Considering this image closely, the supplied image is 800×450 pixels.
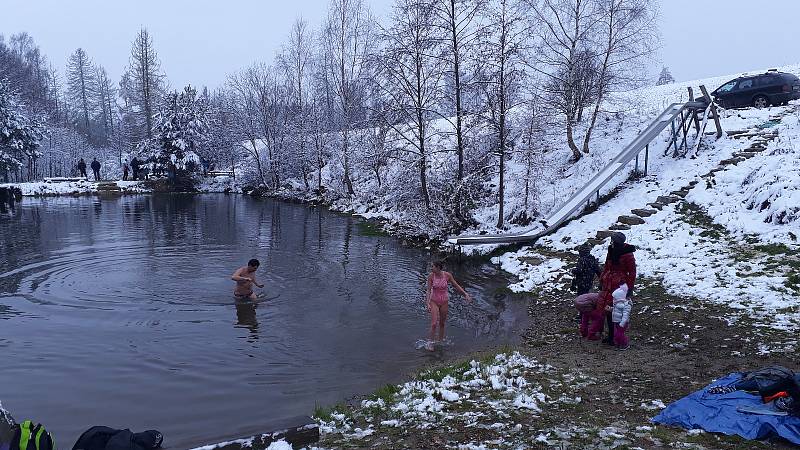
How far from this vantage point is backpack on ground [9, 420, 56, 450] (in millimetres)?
5184

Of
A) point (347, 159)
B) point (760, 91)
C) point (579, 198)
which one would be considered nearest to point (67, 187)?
point (347, 159)

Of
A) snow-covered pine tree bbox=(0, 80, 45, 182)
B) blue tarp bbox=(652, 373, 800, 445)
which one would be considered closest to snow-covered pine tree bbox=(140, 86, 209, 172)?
snow-covered pine tree bbox=(0, 80, 45, 182)

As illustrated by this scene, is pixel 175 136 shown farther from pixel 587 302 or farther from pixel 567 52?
pixel 587 302

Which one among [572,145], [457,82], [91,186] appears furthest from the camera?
[91,186]

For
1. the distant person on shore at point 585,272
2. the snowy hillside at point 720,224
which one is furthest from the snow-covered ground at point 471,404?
the snowy hillside at point 720,224

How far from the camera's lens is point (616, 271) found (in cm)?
915

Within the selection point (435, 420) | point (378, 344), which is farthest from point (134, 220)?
point (435, 420)

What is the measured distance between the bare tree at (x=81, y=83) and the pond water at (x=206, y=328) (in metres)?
74.6

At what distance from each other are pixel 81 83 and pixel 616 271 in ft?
317

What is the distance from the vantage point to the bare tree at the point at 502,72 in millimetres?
19172

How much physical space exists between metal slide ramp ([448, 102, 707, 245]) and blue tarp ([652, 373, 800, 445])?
1180cm

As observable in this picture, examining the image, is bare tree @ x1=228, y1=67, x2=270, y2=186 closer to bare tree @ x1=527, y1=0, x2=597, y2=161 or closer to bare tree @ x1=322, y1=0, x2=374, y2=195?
bare tree @ x1=322, y1=0, x2=374, y2=195

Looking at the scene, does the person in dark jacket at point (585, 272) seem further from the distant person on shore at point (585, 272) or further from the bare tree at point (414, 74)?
the bare tree at point (414, 74)

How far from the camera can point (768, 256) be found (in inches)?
463
